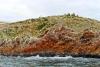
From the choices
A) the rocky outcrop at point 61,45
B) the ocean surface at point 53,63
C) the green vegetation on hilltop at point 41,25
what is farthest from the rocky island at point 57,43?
the ocean surface at point 53,63

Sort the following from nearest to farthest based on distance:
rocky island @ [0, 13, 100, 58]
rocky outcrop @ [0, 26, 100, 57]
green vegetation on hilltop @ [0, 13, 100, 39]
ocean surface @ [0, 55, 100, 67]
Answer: ocean surface @ [0, 55, 100, 67], rocky outcrop @ [0, 26, 100, 57], rocky island @ [0, 13, 100, 58], green vegetation on hilltop @ [0, 13, 100, 39]

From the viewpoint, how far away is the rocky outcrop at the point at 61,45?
91213 millimetres

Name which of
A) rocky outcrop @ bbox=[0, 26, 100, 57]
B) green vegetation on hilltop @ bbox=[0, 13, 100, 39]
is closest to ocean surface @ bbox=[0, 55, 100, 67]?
rocky outcrop @ bbox=[0, 26, 100, 57]

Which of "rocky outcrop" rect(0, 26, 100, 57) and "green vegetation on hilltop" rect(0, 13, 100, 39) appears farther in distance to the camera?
"green vegetation on hilltop" rect(0, 13, 100, 39)

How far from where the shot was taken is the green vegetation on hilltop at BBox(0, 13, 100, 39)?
391 ft

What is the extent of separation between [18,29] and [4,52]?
21295 millimetres

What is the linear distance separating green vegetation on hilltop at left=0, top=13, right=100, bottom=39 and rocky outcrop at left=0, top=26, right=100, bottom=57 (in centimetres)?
1324

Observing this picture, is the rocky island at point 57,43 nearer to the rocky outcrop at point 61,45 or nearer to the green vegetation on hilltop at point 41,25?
the rocky outcrop at point 61,45

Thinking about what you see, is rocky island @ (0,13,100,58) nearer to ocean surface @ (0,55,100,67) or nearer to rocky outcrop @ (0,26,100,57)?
rocky outcrop @ (0,26,100,57)

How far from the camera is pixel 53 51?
313 feet

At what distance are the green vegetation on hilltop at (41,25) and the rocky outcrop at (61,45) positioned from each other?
1324 cm

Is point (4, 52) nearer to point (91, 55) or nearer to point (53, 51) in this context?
point (53, 51)

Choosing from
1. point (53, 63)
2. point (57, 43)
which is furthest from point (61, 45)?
point (53, 63)

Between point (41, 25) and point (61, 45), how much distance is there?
98.1 feet
